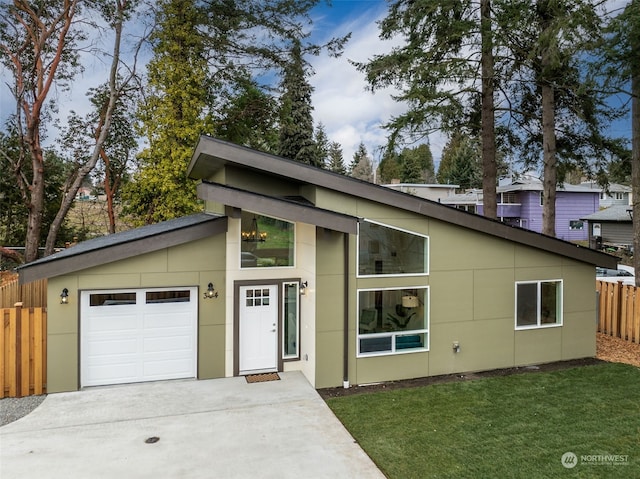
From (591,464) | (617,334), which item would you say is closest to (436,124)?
(617,334)

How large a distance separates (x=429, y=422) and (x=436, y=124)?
940 cm

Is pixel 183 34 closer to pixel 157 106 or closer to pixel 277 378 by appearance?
pixel 157 106

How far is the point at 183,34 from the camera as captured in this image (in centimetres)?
1673

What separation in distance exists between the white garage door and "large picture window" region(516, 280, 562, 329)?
6.66m

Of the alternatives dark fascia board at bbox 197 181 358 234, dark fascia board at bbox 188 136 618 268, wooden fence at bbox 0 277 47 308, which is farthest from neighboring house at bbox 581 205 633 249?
wooden fence at bbox 0 277 47 308

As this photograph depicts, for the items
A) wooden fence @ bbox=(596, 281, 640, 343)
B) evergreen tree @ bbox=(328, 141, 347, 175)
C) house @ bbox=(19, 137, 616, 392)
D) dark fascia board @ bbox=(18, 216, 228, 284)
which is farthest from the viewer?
evergreen tree @ bbox=(328, 141, 347, 175)

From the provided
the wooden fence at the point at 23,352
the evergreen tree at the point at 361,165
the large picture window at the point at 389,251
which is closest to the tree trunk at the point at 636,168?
the large picture window at the point at 389,251

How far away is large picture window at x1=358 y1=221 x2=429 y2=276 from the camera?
26.2ft

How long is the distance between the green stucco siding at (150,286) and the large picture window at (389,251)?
2.70 meters

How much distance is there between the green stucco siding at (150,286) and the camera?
7191 millimetres

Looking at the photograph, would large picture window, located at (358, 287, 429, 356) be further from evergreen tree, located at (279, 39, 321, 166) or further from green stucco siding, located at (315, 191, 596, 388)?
evergreen tree, located at (279, 39, 321, 166)

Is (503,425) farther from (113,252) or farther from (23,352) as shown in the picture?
(23,352)

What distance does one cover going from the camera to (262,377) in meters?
8.00

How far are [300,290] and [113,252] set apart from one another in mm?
3391
